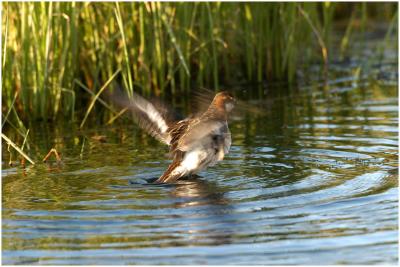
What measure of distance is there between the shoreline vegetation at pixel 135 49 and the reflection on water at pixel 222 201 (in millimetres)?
577

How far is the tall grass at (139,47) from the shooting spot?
10117 millimetres

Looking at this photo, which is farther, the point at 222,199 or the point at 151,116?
the point at 151,116

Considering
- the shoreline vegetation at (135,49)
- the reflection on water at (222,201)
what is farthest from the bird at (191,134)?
the shoreline vegetation at (135,49)

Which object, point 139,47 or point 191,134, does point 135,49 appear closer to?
point 139,47

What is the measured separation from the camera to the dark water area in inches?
224

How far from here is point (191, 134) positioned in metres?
8.00

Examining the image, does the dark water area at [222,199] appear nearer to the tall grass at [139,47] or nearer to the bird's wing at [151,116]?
the bird's wing at [151,116]

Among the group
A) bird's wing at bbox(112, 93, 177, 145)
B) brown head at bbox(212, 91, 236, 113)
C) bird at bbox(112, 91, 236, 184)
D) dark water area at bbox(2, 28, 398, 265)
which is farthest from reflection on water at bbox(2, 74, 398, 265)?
brown head at bbox(212, 91, 236, 113)

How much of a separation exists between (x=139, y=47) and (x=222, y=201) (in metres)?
5.00

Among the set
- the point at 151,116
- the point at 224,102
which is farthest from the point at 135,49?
the point at 224,102

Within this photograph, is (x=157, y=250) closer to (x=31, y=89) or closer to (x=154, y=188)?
(x=154, y=188)

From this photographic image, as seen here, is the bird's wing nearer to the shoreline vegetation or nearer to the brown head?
the shoreline vegetation

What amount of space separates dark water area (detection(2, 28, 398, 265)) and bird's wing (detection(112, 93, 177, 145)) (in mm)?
341

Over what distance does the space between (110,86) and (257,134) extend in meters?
2.23
